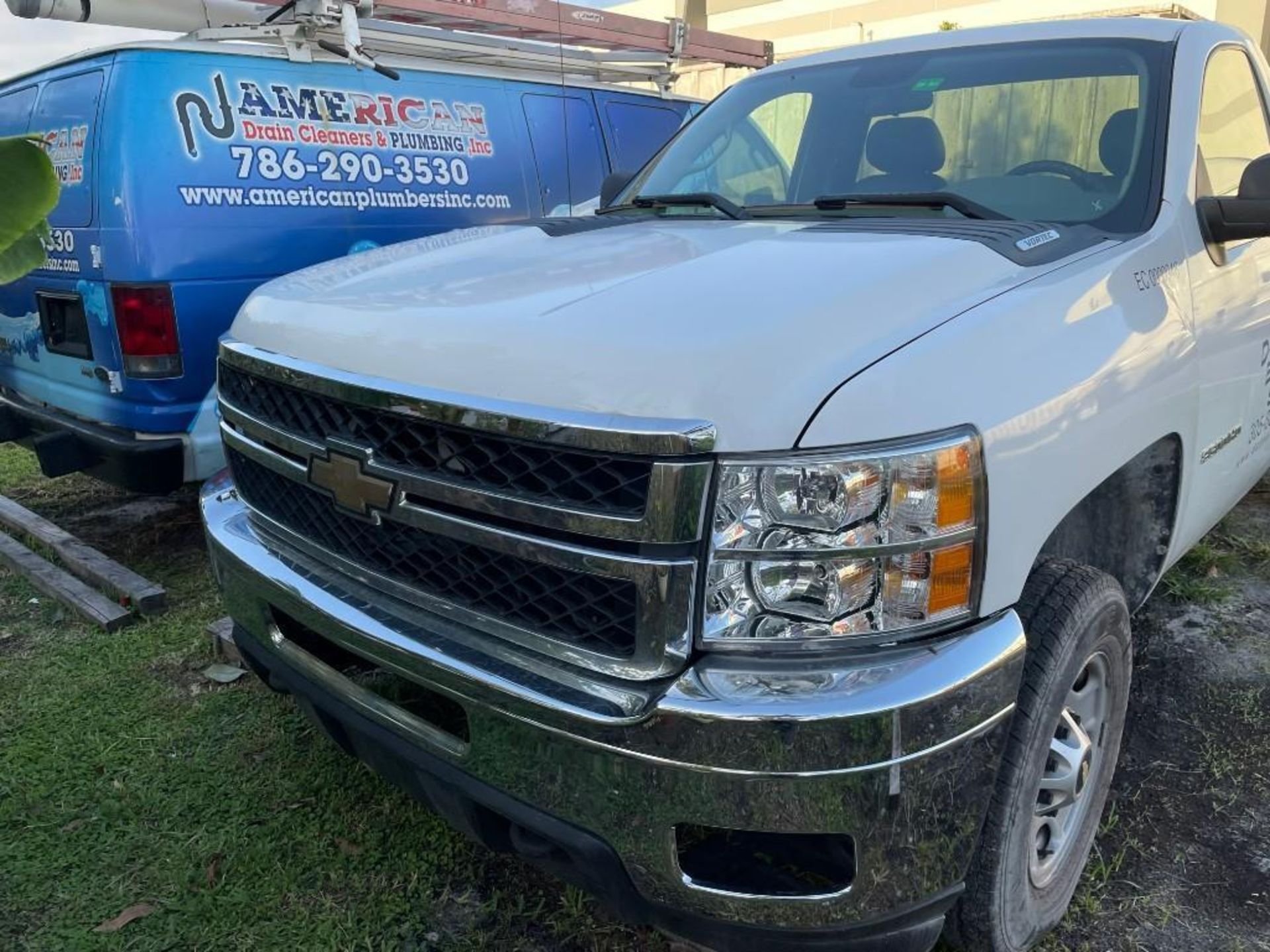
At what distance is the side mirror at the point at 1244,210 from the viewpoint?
2701 millimetres

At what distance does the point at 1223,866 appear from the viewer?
2.60 meters

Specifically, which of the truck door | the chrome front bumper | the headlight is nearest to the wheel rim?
the chrome front bumper

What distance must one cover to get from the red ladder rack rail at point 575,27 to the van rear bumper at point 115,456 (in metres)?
2.46

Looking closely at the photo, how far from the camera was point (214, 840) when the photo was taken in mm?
2789

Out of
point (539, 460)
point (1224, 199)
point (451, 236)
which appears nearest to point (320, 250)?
point (451, 236)

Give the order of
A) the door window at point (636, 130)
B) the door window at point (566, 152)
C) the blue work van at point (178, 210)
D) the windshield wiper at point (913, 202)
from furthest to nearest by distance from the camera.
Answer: the door window at point (636, 130) → the door window at point (566, 152) → the blue work van at point (178, 210) → the windshield wiper at point (913, 202)

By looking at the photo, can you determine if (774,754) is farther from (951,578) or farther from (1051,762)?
(1051,762)

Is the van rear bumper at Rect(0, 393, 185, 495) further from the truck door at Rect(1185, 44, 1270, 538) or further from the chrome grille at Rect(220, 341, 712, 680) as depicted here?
the truck door at Rect(1185, 44, 1270, 538)

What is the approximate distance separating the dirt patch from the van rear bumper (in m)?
3.64

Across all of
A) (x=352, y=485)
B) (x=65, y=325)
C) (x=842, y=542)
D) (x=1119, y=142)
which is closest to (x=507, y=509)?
(x=352, y=485)

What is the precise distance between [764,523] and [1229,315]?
1.91 metres

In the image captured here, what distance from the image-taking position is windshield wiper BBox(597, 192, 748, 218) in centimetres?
308

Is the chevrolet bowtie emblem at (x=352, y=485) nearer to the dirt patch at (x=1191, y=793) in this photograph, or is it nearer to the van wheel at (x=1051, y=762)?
the van wheel at (x=1051, y=762)

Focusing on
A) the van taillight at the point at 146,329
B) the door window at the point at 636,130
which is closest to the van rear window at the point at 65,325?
the van taillight at the point at 146,329
